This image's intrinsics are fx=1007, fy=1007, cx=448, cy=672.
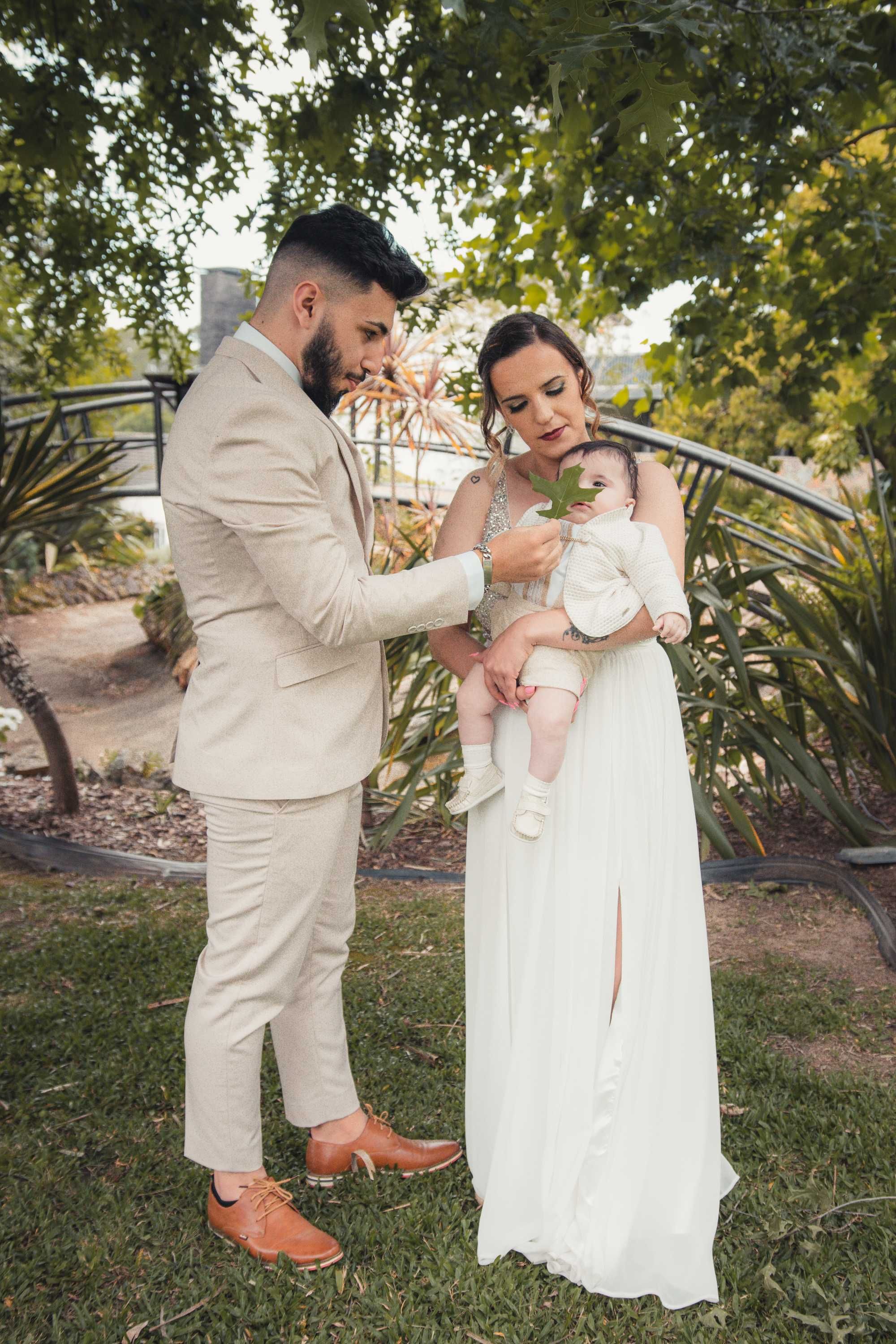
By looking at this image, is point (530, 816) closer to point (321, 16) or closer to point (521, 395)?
point (521, 395)

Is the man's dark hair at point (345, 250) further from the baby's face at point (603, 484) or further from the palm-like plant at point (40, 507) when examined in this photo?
the palm-like plant at point (40, 507)

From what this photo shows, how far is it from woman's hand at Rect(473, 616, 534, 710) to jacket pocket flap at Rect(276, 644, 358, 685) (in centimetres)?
31

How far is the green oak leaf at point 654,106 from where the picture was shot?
1.85 metres

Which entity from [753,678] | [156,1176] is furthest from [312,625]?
[753,678]

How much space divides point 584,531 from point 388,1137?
5.07ft

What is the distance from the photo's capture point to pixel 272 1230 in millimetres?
2135

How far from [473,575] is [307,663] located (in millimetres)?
377

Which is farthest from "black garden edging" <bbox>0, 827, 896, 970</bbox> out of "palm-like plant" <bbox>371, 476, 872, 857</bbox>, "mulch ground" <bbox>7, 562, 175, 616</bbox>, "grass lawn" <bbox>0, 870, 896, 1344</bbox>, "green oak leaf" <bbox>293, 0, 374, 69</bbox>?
"mulch ground" <bbox>7, 562, 175, 616</bbox>

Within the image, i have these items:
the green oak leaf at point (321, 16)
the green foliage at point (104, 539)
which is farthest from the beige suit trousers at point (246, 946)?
the green foliage at point (104, 539)

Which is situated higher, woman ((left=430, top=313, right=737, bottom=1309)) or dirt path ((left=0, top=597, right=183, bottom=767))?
dirt path ((left=0, top=597, right=183, bottom=767))

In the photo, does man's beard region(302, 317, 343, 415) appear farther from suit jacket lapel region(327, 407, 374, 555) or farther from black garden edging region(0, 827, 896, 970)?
black garden edging region(0, 827, 896, 970)

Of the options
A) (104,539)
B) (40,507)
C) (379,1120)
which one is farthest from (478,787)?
(104,539)

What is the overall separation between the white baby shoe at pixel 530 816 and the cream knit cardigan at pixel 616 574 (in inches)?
14.1

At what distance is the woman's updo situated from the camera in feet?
7.20
